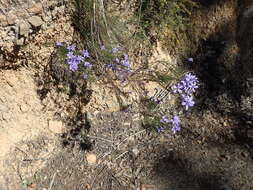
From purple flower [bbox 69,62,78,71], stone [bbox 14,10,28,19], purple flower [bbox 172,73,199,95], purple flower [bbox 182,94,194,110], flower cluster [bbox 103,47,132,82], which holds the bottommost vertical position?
purple flower [bbox 182,94,194,110]

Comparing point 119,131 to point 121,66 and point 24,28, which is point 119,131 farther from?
point 24,28

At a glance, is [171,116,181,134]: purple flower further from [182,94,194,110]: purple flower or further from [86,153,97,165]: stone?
[86,153,97,165]: stone

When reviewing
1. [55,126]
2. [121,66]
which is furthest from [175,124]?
[55,126]

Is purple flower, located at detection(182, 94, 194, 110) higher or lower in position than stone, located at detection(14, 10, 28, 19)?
lower

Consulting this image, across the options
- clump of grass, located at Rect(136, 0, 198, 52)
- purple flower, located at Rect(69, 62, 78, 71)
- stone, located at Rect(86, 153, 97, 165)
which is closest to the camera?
purple flower, located at Rect(69, 62, 78, 71)

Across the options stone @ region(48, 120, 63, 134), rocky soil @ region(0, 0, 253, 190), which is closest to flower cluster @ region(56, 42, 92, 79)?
rocky soil @ region(0, 0, 253, 190)

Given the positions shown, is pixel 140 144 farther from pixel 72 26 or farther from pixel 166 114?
pixel 72 26
